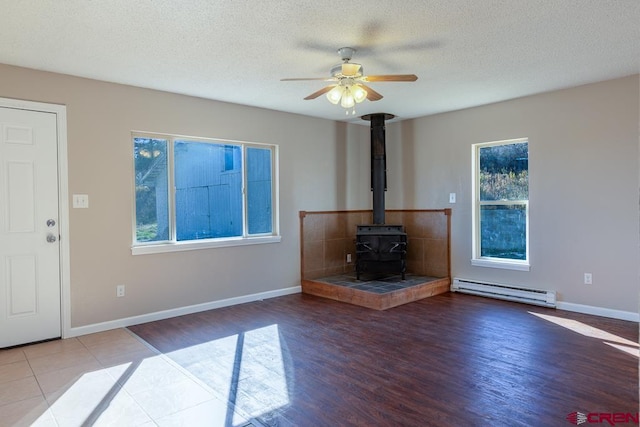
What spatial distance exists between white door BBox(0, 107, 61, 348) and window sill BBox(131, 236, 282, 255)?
0.74 meters

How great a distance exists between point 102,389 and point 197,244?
1997 mm

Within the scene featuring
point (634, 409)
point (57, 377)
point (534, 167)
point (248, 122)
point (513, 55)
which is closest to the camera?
point (634, 409)

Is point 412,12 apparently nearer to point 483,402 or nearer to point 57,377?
point 483,402

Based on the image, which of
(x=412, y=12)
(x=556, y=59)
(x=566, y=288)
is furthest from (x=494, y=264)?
(x=412, y=12)

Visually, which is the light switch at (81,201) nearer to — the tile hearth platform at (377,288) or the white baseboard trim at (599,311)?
the tile hearth platform at (377,288)

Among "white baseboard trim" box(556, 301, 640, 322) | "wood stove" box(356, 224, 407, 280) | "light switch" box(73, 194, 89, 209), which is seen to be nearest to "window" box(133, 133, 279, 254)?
"light switch" box(73, 194, 89, 209)

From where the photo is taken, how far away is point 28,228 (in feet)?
A: 11.2

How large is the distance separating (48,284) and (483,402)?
3.59 m

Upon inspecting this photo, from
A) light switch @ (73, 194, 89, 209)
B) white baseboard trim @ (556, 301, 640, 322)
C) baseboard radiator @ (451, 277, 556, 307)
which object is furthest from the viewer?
baseboard radiator @ (451, 277, 556, 307)

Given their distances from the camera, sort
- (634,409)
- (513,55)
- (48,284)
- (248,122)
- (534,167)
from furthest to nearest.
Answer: (248,122), (534,167), (48,284), (513,55), (634,409)

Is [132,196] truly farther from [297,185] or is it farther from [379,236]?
[379,236]

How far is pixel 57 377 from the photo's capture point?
2.75m

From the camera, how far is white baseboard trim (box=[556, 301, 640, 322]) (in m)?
3.83

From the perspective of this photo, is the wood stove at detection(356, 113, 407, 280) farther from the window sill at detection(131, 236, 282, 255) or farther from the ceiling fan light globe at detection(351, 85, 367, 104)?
the ceiling fan light globe at detection(351, 85, 367, 104)
